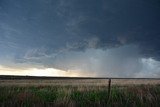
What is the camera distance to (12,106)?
11.5m

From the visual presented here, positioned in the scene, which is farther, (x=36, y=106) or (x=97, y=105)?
(x=97, y=105)

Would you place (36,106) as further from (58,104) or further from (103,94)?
(103,94)

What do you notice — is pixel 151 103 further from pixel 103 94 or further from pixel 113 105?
pixel 103 94

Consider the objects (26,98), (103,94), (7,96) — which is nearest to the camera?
(26,98)

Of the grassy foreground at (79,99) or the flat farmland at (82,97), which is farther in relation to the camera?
the flat farmland at (82,97)

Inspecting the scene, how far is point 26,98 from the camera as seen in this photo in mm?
13852

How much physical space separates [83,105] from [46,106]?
2190 millimetres

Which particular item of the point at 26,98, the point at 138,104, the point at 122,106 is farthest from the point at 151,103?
the point at 26,98

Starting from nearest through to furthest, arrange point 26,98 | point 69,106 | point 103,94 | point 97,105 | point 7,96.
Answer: point 69,106, point 97,105, point 26,98, point 7,96, point 103,94

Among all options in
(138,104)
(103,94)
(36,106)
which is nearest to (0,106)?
(36,106)

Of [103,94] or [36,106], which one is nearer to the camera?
[36,106]

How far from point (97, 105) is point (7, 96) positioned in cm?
650

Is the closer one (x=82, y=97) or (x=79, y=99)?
(x=79, y=99)

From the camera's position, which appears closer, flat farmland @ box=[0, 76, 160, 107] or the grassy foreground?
the grassy foreground
